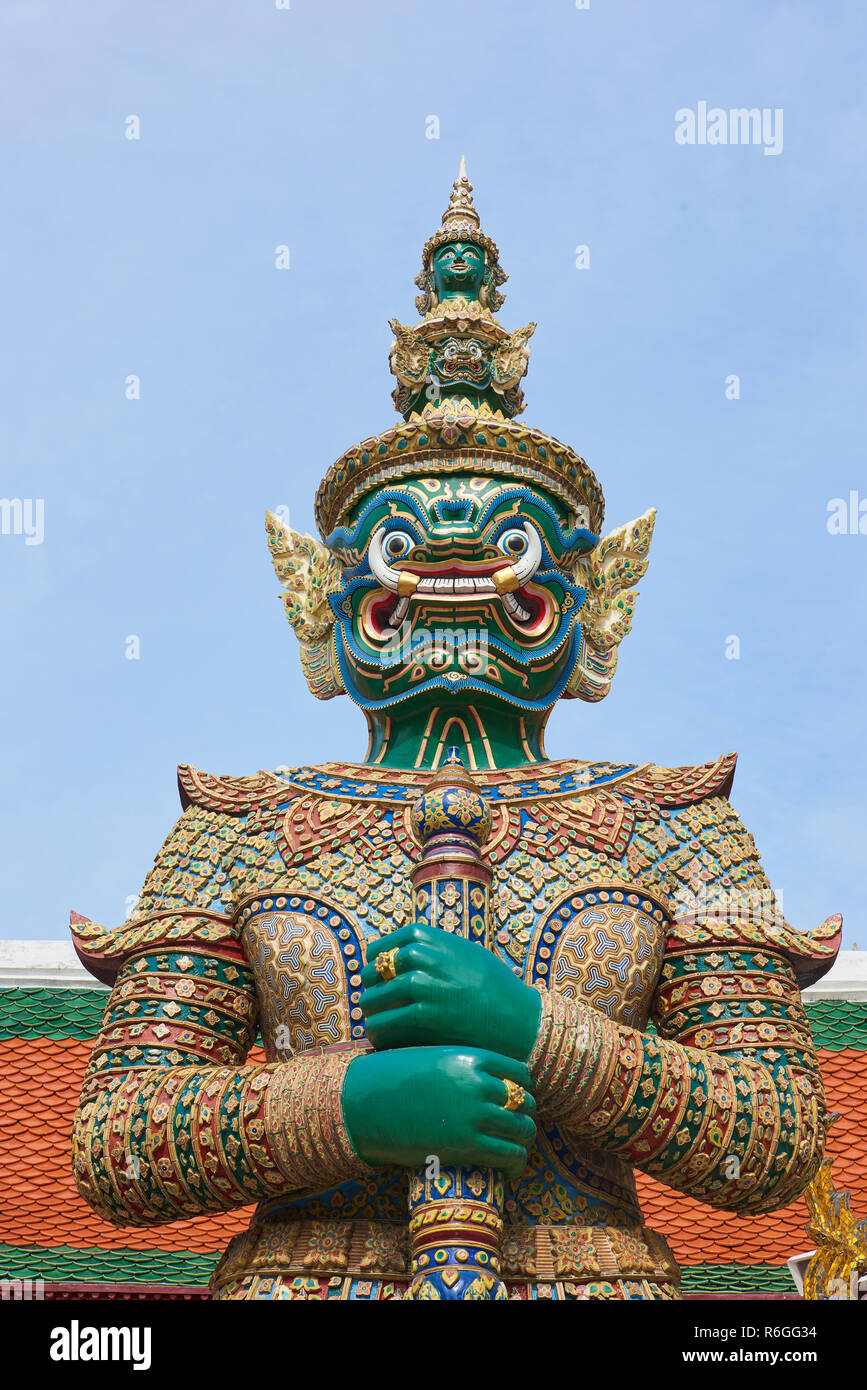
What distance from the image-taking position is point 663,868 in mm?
5523

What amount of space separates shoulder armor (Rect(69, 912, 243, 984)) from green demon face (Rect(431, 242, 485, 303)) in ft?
8.42

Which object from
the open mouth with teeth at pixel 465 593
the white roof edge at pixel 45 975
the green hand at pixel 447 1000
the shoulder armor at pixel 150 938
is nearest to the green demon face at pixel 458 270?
the open mouth with teeth at pixel 465 593

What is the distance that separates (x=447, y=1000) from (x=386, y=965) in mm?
192

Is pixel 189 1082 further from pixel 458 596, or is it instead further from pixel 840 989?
pixel 840 989

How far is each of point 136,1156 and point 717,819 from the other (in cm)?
212

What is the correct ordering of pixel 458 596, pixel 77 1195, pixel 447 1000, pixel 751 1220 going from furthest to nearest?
pixel 751 1220 → pixel 77 1195 → pixel 458 596 → pixel 447 1000

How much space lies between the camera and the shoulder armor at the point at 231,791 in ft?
19.0

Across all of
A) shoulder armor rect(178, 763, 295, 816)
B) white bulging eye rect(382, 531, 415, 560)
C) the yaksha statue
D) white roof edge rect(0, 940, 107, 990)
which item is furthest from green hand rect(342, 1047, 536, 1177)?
white roof edge rect(0, 940, 107, 990)

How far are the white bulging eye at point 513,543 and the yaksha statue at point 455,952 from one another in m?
0.01

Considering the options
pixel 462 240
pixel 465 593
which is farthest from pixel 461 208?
pixel 465 593

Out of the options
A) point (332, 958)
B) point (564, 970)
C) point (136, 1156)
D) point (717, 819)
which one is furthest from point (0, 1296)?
point (717, 819)

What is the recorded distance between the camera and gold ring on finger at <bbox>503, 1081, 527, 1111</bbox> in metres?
4.55

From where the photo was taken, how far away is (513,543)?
5.84 metres

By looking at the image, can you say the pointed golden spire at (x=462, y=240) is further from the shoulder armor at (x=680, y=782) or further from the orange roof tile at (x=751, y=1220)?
the orange roof tile at (x=751, y=1220)
